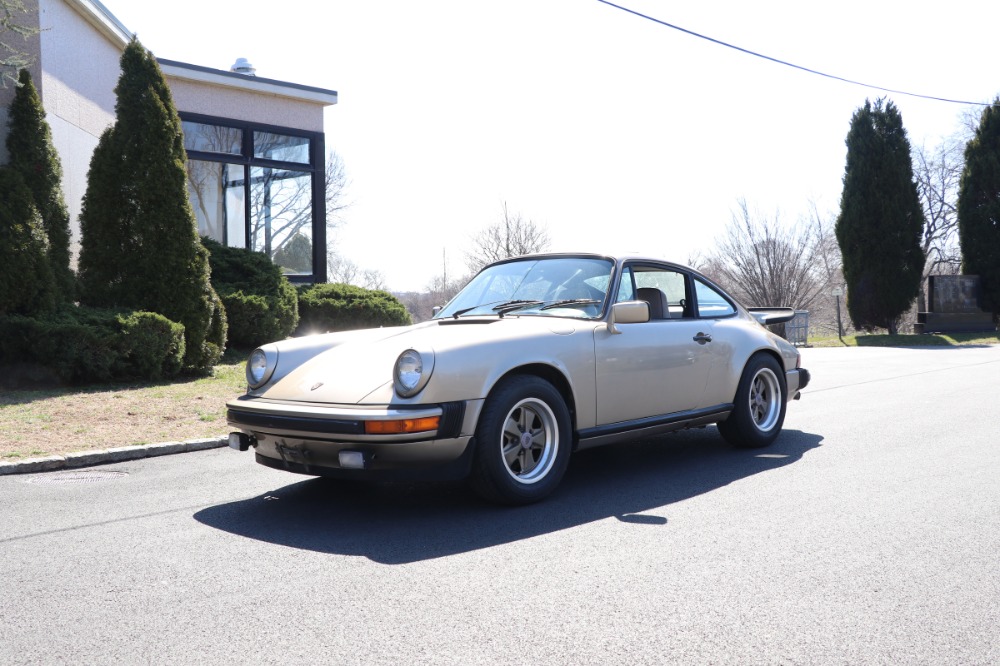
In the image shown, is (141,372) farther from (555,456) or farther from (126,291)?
(555,456)

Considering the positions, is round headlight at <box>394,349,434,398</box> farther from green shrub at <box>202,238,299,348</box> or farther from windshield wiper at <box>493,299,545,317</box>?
green shrub at <box>202,238,299,348</box>

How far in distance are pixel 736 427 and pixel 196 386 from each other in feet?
21.7

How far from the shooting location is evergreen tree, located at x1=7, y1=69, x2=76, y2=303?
10.6 m

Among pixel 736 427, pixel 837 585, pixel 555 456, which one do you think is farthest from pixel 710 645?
pixel 736 427

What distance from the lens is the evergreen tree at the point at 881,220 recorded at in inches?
1135

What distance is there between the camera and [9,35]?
1120 centimetres

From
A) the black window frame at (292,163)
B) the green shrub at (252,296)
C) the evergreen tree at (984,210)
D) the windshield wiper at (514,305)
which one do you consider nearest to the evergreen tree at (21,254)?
the green shrub at (252,296)

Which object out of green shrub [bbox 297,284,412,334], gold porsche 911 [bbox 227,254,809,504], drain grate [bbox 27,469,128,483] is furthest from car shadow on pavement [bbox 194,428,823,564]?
green shrub [bbox 297,284,412,334]

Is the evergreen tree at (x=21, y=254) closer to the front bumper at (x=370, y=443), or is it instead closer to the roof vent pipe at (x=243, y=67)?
the front bumper at (x=370, y=443)

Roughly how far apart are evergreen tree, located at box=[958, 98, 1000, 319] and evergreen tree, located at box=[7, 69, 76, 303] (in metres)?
30.1

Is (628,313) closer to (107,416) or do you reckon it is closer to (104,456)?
(104,456)

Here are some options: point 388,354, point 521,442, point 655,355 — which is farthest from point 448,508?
point 655,355

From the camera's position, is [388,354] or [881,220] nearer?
[388,354]

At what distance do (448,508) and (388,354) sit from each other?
0.98 metres
